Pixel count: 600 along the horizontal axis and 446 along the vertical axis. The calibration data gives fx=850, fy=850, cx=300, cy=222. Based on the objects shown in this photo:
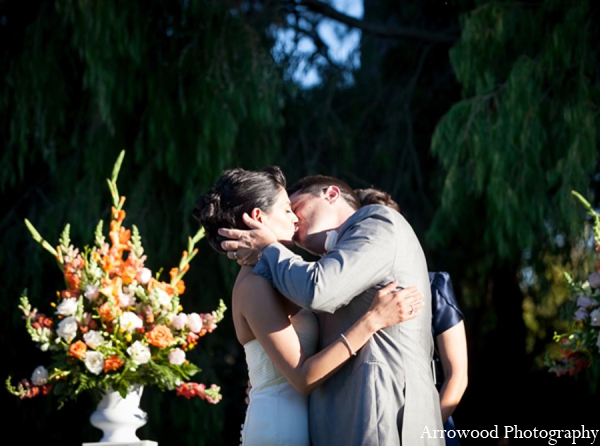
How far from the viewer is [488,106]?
5.21 meters

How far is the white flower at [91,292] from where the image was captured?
349 centimetres

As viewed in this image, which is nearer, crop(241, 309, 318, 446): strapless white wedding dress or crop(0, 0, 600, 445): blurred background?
crop(241, 309, 318, 446): strapless white wedding dress

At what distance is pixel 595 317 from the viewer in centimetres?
366

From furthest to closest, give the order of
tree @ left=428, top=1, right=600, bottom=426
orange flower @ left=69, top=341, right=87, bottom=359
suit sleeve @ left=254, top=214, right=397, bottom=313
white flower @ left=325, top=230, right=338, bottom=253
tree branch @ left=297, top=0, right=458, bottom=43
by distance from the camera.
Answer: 1. tree branch @ left=297, top=0, right=458, bottom=43
2. tree @ left=428, top=1, right=600, bottom=426
3. orange flower @ left=69, top=341, right=87, bottom=359
4. white flower @ left=325, top=230, right=338, bottom=253
5. suit sleeve @ left=254, top=214, right=397, bottom=313

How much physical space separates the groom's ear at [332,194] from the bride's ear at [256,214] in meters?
0.28

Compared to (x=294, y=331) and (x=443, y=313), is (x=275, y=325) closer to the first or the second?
(x=294, y=331)

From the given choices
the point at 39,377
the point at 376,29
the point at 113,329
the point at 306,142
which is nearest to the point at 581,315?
the point at 113,329

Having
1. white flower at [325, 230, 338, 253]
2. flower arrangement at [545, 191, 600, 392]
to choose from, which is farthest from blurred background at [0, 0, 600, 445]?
white flower at [325, 230, 338, 253]

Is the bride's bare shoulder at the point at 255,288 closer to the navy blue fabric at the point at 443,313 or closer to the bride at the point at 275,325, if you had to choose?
the bride at the point at 275,325

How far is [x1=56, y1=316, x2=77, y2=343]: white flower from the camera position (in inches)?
135

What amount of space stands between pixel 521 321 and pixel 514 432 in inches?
34.5

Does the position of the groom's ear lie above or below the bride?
above

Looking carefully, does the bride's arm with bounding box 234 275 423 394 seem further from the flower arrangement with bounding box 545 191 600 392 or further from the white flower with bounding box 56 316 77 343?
the flower arrangement with bounding box 545 191 600 392

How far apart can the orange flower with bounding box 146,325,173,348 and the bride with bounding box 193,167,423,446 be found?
3.14ft
